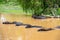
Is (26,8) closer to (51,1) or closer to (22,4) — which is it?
(22,4)

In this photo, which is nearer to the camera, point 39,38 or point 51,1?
point 39,38

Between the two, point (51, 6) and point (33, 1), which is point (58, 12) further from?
point (33, 1)

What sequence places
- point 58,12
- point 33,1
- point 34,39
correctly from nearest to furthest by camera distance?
point 34,39
point 33,1
point 58,12

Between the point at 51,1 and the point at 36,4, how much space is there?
1.41 meters

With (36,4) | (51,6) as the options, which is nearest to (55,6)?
(51,6)

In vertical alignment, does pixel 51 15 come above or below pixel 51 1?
below

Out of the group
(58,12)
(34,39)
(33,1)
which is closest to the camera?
(34,39)

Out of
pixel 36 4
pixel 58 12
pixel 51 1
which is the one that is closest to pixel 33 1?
pixel 36 4

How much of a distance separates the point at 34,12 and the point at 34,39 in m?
11.7

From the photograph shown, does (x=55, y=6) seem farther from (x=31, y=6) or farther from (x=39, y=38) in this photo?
(x=39, y=38)

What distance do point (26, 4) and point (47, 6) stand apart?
1982 mm

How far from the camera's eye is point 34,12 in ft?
64.4

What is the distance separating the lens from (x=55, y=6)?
1998cm

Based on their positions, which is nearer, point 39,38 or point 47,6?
point 39,38
